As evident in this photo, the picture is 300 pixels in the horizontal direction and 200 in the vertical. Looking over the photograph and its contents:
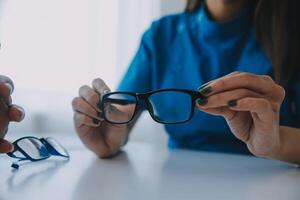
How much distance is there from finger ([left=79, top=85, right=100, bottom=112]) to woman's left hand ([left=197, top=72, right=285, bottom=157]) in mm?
159

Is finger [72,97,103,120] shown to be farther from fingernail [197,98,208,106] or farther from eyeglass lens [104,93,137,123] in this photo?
fingernail [197,98,208,106]

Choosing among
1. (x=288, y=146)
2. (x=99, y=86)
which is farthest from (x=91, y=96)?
(x=288, y=146)

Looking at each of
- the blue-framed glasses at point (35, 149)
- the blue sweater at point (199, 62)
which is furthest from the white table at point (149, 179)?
the blue sweater at point (199, 62)

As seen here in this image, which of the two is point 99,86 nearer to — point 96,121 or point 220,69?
point 96,121

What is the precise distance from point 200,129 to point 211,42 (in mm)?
196

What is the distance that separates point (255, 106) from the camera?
369 millimetres

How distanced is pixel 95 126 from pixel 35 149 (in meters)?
0.09

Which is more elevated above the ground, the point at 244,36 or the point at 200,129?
the point at 244,36

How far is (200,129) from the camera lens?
0.71 metres

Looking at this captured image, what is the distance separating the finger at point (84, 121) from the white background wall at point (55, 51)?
172 millimetres

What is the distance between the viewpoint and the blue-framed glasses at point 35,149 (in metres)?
0.45

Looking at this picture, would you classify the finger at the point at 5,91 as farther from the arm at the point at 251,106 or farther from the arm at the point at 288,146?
the arm at the point at 288,146

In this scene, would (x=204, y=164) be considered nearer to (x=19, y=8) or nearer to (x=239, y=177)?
(x=239, y=177)

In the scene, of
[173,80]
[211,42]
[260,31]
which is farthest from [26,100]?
[260,31]
